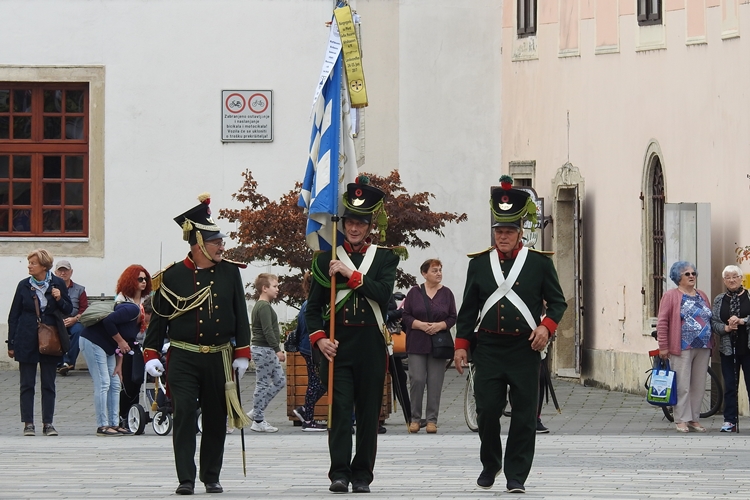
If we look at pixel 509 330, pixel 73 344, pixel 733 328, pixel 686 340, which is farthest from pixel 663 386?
pixel 73 344

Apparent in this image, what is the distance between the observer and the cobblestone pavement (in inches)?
435

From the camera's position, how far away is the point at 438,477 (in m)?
11.9

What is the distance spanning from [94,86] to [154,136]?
1.18m

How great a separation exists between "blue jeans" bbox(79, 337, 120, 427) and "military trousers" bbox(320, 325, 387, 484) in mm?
5777

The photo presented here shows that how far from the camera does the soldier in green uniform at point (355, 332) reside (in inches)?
423

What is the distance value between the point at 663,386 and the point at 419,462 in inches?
174

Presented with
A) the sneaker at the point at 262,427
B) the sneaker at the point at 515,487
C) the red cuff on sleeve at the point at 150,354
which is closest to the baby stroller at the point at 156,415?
the sneaker at the point at 262,427

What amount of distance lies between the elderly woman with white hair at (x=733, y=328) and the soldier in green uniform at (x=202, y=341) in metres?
7.09

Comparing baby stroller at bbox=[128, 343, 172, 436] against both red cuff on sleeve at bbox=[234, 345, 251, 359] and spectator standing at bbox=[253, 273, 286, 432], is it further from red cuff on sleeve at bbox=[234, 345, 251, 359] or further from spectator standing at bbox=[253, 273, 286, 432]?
red cuff on sleeve at bbox=[234, 345, 251, 359]

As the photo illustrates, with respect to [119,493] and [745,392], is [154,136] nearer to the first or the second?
[745,392]

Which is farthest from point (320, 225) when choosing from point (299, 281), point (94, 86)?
point (94, 86)

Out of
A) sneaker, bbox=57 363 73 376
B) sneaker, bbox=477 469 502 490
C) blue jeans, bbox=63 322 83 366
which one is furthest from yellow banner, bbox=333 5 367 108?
sneaker, bbox=57 363 73 376

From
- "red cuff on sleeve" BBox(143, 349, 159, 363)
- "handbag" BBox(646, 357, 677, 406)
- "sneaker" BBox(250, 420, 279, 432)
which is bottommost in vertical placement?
"sneaker" BBox(250, 420, 279, 432)

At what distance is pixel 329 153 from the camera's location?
12047 millimetres
